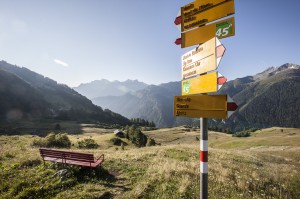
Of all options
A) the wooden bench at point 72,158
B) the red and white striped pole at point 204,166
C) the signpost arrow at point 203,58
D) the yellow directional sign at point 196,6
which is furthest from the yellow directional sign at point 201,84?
the wooden bench at point 72,158

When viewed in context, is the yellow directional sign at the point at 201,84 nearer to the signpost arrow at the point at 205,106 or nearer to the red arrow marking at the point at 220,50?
the signpost arrow at the point at 205,106

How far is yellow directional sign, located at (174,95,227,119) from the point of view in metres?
4.96

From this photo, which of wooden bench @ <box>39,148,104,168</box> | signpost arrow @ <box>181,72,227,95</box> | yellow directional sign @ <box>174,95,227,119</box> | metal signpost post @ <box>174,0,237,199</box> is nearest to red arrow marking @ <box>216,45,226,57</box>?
metal signpost post @ <box>174,0,237,199</box>

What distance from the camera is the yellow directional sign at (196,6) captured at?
5562mm

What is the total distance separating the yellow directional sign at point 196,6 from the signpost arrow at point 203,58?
3.72ft

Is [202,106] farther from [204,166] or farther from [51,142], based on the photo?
[51,142]

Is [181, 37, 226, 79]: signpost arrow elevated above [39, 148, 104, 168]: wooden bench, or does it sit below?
above

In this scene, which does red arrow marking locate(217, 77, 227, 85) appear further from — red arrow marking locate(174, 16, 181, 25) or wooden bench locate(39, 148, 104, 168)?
wooden bench locate(39, 148, 104, 168)

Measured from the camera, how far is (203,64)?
17.7 feet

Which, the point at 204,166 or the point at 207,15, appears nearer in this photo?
the point at 204,166

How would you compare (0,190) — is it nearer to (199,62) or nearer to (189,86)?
(189,86)

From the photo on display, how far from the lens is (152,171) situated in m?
11.7

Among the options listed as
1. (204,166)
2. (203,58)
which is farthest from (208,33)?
(204,166)

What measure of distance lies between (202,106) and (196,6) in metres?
2.99
